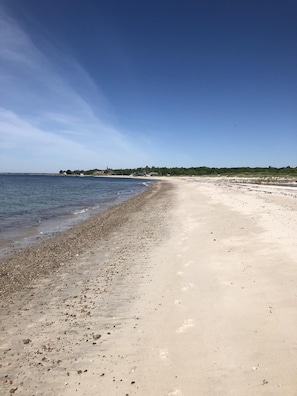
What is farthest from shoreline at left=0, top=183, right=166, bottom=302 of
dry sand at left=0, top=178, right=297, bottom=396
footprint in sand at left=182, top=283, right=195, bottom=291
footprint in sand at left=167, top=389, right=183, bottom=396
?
footprint in sand at left=167, top=389, right=183, bottom=396

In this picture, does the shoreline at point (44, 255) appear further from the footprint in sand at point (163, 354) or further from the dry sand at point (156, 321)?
the footprint in sand at point (163, 354)

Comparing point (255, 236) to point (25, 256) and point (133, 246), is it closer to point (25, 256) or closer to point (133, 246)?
point (133, 246)

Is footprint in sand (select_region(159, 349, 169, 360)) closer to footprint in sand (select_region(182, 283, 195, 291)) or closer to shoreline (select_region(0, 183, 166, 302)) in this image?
footprint in sand (select_region(182, 283, 195, 291))

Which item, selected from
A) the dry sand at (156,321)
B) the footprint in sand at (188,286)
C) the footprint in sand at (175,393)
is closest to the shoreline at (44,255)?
the dry sand at (156,321)

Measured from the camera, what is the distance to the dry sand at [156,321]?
424 cm

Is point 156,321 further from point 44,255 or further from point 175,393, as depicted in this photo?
point 44,255

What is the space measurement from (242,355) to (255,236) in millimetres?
7843

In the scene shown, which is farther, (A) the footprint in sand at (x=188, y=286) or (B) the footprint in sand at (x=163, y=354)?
(A) the footprint in sand at (x=188, y=286)

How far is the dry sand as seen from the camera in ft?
13.9

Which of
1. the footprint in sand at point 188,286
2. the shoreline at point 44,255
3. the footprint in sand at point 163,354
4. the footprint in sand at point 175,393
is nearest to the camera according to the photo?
the footprint in sand at point 175,393

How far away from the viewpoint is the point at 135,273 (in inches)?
351

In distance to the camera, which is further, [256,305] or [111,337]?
[256,305]

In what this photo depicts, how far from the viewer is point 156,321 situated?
232 inches

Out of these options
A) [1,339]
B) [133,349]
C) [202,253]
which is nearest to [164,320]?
[133,349]
